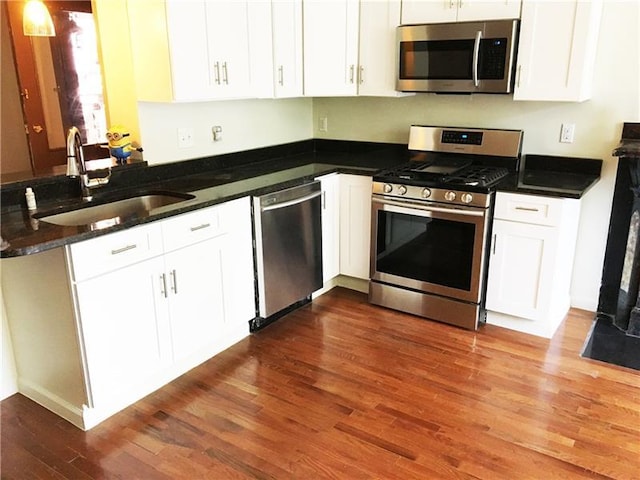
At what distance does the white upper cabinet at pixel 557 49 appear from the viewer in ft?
9.37

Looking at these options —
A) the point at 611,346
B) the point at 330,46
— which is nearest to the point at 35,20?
the point at 330,46

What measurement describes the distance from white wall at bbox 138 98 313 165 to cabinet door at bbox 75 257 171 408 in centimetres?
96

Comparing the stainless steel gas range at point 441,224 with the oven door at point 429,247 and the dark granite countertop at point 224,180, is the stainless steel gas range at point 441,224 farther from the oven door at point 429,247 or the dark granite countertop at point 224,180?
the dark granite countertop at point 224,180

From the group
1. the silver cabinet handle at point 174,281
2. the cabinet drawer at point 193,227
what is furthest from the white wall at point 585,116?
the silver cabinet handle at point 174,281

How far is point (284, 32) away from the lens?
129 inches

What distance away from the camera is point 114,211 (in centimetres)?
279

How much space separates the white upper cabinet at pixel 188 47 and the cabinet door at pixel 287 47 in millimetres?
248

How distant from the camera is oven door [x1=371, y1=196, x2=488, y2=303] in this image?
312cm

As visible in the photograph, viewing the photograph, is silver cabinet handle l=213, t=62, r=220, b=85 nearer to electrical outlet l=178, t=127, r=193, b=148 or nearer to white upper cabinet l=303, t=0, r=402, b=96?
electrical outlet l=178, t=127, r=193, b=148

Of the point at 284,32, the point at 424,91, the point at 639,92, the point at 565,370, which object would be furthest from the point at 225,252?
the point at 639,92

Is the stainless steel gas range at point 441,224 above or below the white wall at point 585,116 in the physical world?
below

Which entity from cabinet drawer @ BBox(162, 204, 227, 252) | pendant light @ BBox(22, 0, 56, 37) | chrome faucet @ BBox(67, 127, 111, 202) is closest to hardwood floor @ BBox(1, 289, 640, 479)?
cabinet drawer @ BBox(162, 204, 227, 252)

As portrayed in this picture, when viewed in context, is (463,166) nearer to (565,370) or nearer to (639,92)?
(639,92)

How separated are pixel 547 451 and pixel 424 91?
2244 millimetres
